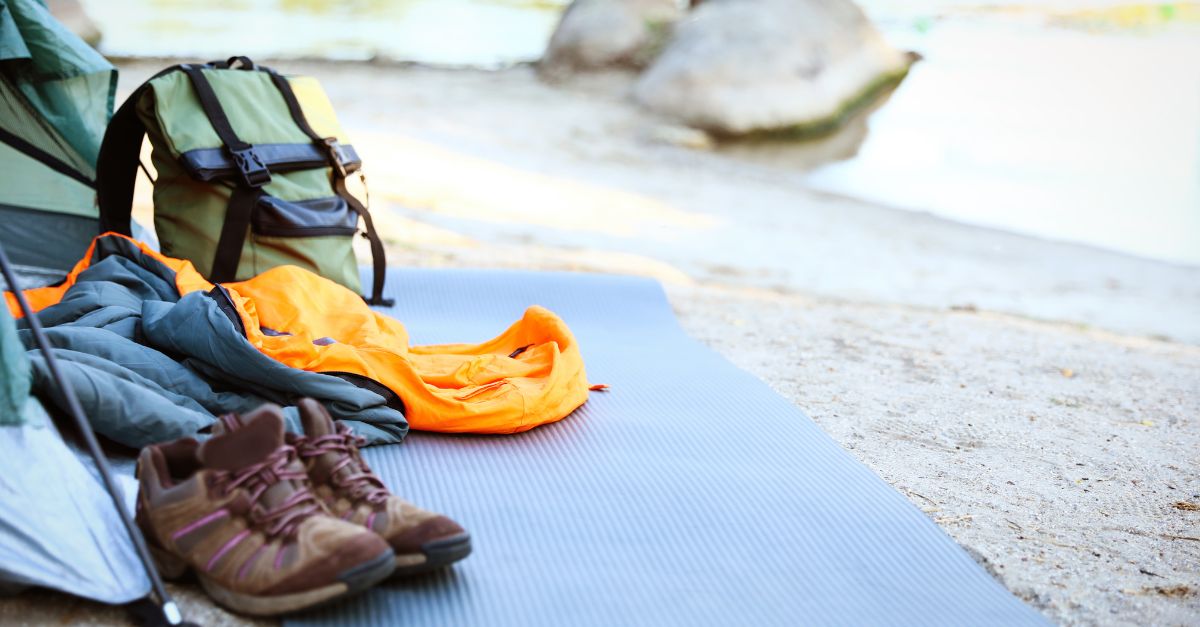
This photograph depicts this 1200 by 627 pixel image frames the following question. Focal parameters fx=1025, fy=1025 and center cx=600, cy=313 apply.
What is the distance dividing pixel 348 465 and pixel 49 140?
184 cm

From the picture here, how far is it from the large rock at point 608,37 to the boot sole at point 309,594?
25.6 feet

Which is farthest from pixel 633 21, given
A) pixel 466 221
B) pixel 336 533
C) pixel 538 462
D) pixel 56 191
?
pixel 336 533

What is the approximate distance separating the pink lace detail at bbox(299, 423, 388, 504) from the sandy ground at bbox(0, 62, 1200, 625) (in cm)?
23

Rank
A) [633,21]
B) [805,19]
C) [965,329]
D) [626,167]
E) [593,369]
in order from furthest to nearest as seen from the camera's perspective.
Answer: [633,21]
[805,19]
[626,167]
[965,329]
[593,369]

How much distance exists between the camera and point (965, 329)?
356cm

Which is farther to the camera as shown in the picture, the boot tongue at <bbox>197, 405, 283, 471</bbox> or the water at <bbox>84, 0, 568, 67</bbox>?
the water at <bbox>84, 0, 568, 67</bbox>

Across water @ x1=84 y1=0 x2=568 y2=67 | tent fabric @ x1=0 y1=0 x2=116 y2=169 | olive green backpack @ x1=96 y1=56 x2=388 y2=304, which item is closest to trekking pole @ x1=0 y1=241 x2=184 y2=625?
olive green backpack @ x1=96 y1=56 x2=388 y2=304

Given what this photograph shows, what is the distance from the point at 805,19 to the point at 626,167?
259cm

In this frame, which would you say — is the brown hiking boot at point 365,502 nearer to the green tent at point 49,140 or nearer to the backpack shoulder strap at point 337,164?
the backpack shoulder strap at point 337,164

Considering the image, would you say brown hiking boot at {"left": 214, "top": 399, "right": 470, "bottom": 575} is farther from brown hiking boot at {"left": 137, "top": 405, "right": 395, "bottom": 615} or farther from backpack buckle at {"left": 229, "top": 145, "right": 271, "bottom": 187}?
backpack buckle at {"left": 229, "top": 145, "right": 271, "bottom": 187}

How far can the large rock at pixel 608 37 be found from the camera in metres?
8.71

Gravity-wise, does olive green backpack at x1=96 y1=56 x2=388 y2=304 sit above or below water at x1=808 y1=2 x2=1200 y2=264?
above

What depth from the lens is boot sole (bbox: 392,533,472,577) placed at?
136 cm

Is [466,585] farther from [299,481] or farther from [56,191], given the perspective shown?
[56,191]
